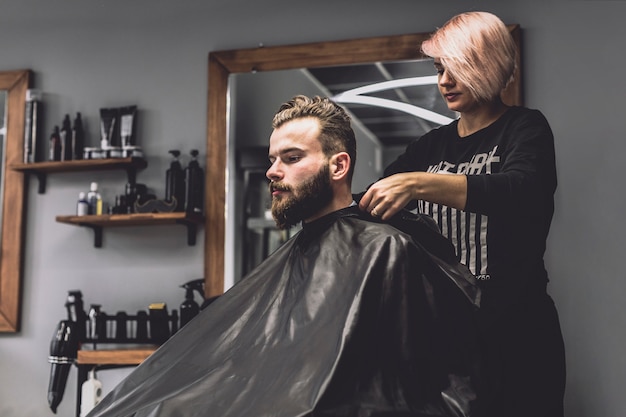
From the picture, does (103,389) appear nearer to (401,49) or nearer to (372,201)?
(401,49)

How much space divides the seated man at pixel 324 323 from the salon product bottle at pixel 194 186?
172 centimetres

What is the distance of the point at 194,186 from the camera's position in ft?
12.3

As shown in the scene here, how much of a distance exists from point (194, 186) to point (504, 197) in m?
2.34

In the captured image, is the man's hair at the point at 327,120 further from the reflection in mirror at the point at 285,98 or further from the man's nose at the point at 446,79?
the reflection in mirror at the point at 285,98

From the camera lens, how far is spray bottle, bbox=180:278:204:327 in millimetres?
3557

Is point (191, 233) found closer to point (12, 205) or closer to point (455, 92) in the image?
point (12, 205)

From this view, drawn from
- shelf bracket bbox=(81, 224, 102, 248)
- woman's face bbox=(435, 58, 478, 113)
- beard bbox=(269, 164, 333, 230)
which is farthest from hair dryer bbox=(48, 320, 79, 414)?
woman's face bbox=(435, 58, 478, 113)

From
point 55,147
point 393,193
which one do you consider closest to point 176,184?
point 55,147

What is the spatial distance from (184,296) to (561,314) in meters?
1.82

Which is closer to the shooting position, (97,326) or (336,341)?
(336,341)

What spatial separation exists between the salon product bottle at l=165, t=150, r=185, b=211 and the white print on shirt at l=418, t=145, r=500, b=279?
1990mm

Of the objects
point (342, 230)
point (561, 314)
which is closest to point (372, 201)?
point (342, 230)

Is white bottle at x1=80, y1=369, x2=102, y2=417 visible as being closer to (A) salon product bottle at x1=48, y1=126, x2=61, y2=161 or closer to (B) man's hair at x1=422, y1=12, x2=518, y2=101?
(A) salon product bottle at x1=48, y1=126, x2=61, y2=161

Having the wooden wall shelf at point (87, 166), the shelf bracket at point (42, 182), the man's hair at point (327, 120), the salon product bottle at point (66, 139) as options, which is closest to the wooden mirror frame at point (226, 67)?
the wooden wall shelf at point (87, 166)
